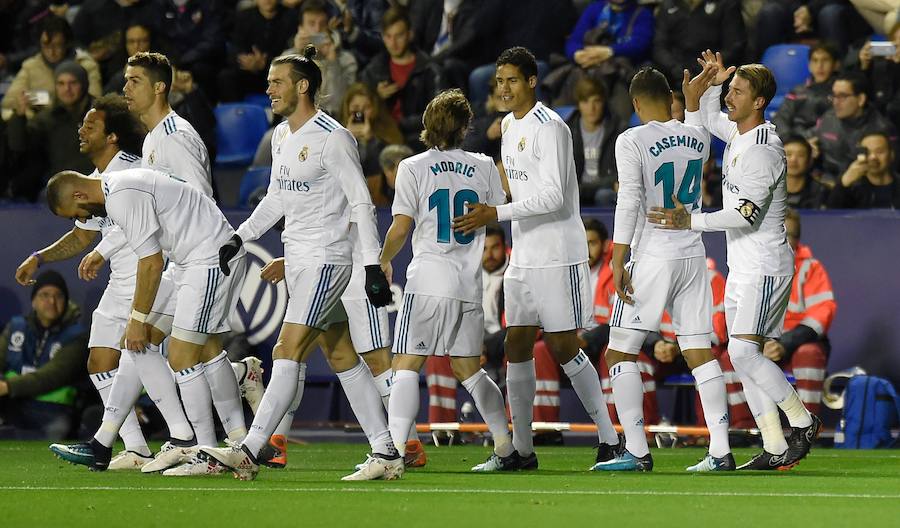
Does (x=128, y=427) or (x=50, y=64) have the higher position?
(x=50, y=64)

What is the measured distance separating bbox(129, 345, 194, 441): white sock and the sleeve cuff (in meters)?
2.13

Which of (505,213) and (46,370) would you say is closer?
(505,213)

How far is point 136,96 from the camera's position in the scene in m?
10.1

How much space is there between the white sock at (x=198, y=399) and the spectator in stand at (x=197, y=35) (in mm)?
8252

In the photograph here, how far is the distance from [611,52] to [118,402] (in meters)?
7.49

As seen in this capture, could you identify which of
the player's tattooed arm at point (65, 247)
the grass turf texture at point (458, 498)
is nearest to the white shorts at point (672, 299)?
the grass turf texture at point (458, 498)

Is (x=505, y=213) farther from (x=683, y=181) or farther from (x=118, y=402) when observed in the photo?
(x=118, y=402)

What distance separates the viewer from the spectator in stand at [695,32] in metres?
15.6

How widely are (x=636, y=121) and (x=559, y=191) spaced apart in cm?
604

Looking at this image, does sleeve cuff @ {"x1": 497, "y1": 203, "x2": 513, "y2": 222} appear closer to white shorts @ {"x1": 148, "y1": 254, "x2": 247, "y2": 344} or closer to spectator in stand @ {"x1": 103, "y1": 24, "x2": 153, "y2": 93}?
white shorts @ {"x1": 148, "y1": 254, "x2": 247, "y2": 344}

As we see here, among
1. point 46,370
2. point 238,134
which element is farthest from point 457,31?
point 46,370

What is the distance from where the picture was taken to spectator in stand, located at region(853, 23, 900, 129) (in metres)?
15.0

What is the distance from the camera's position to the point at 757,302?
32.0 ft

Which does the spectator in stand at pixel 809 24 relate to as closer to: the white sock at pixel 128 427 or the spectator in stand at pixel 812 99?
the spectator in stand at pixel 812 99
